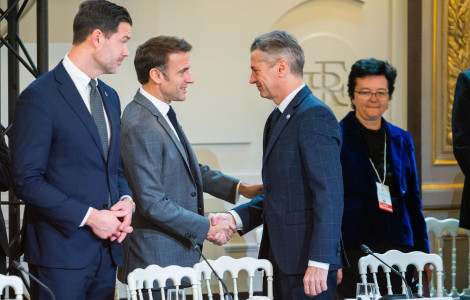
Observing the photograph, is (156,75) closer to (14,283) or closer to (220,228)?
(220,228)

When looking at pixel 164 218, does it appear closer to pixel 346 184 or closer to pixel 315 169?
pixel 315 169

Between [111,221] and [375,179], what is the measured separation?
58.4 inches

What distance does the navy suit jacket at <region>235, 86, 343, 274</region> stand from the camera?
8.05 feet

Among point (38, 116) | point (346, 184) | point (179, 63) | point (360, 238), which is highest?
point (179, 63)

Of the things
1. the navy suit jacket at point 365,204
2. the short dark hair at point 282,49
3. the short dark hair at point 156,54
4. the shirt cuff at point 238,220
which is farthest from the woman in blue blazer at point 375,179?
the short dark hair at point 156,54

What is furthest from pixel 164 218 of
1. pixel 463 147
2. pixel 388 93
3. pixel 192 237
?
pixel 463 147

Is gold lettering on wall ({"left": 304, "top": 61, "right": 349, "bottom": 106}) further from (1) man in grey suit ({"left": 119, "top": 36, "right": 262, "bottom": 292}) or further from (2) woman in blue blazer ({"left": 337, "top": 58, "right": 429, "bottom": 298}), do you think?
(1) man in grey suit ({"left": 119, "top": 36, "right": 262, "bottom": 292})

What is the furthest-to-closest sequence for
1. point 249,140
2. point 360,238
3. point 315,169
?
point 249,140
point 360,238
point 315,169

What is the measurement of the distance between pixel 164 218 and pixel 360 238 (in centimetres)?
108

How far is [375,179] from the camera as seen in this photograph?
11.0 ft

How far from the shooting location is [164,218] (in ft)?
8.89

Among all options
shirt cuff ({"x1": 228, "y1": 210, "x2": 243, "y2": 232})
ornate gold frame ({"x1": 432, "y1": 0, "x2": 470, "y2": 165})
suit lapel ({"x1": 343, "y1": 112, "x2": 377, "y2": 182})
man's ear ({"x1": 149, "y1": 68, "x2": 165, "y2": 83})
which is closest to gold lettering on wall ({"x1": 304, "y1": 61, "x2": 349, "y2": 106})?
ornate gold frame ({"x1": 432, "y1": 0, "x2": 470, "y2": 165})

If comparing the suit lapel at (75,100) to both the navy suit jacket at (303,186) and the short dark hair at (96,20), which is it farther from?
the navy suit jacket at (303,186)

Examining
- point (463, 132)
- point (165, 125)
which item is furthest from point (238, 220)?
point (463, 132)
